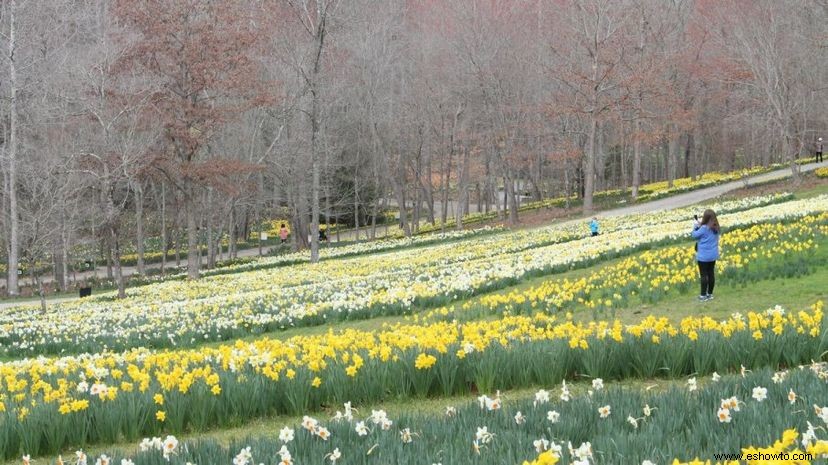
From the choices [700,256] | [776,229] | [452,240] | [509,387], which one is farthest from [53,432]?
[452,240]

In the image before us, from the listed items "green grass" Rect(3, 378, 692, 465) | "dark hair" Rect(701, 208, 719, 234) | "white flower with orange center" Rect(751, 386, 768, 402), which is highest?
"dark hair" Rect(701, 208, 719, 234)

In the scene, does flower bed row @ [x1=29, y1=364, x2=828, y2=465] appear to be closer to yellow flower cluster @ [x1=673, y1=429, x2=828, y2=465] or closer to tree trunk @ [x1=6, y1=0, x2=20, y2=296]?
yellow flower cluster @ [x1=673, y1=429, x2=828, y2=465]

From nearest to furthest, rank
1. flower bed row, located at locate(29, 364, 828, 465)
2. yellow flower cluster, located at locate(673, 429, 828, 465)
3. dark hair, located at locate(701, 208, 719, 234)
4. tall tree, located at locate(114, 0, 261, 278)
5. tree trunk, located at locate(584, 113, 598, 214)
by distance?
yellow flower cluster, located at locate(673, 429, 828, 465) < flower bed row, located at locate(29, 364, 828, 465) < dark hair, located at locate(701, 208, 719, 234) < tall tree, located at locate(114, 0, 261, 278) < tree trunk, located at locate(584, 113, 598, 214)

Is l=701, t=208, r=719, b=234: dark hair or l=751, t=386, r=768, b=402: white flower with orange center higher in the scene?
l=701, t=208, r=719, b=234: dark hair

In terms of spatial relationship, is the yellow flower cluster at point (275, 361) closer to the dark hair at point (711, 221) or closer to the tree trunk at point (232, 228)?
the dark hair at point (711, 221)

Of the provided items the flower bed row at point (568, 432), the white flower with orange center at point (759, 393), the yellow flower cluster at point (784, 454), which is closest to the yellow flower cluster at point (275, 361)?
the flower bed row at point (568, 432)

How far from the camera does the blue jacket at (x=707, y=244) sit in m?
10.5

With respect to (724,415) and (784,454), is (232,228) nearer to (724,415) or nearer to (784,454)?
(724,415)

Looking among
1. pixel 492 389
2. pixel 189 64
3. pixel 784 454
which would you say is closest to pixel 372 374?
pixel 492 389

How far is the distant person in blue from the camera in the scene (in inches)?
410

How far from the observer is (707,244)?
10586 mm

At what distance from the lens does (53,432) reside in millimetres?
4953

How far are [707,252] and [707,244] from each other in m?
0.15

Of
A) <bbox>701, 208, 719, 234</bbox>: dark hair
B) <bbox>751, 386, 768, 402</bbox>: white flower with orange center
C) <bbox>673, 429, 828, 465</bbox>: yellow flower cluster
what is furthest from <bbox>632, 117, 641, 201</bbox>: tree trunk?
<bbox>673, 429, 828, 465</bbox>: yellow flower cluster
